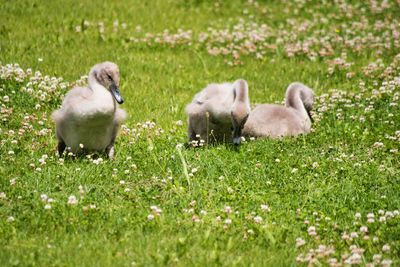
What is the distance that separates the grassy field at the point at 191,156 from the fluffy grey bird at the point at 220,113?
0.41 metres

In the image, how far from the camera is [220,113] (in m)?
7.61

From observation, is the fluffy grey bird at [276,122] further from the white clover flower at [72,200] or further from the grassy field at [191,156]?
the white clover flower at [72,200]

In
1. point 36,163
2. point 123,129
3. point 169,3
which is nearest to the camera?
point 36,163

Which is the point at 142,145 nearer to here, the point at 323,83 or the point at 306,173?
the point at 306,173

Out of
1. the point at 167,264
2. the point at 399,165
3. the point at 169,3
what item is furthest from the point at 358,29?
the point at 167,264

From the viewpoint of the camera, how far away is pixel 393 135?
807cm

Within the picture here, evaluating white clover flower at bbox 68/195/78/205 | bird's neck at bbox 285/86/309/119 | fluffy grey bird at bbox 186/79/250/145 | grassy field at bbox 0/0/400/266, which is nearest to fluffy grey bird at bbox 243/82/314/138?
bird's neck at bbox 285/86/309/119

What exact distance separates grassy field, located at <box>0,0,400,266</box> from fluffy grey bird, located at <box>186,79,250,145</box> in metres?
0.41

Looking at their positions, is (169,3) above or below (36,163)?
above

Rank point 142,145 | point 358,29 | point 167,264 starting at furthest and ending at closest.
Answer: point 358,29
point 142,145
point 167,264

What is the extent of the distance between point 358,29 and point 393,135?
740 centimetres

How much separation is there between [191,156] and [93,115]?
149 centimetres

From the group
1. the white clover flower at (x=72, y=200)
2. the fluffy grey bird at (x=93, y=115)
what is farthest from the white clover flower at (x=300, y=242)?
the fluffy grey bird at (x=93, y=115)

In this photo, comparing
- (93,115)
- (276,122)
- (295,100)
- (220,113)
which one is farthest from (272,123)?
(93,115)
